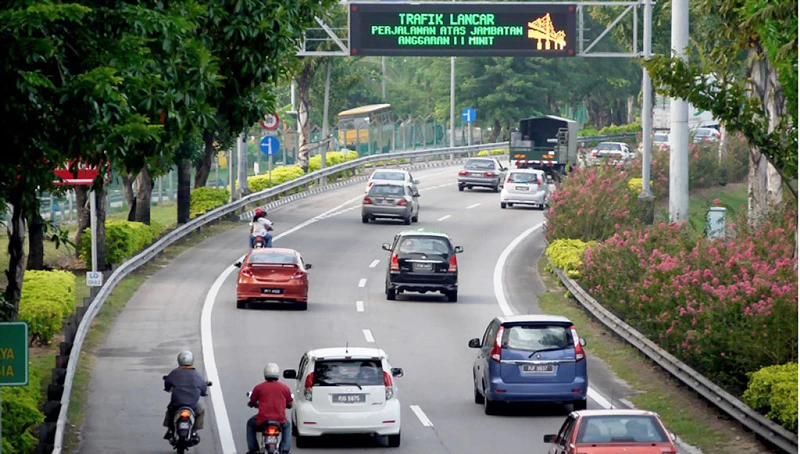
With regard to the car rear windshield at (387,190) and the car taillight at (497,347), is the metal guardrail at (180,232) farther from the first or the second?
the car taillight at (497,347)

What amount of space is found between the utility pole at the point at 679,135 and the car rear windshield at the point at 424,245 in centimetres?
565

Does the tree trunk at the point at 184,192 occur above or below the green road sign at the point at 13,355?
above

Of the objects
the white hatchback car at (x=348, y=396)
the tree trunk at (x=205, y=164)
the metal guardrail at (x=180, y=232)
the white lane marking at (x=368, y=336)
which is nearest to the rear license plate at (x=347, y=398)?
the white hatchback car at (x=348, y=396)

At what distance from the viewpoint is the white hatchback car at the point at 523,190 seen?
5994 cm

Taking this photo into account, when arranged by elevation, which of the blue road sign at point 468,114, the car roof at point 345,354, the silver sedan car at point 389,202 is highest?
the blue road sign at point 468,114

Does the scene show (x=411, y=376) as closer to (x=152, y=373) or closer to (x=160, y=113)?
(x=152, y=373)

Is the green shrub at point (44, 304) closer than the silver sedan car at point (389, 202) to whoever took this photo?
Yes

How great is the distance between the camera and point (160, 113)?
62.1ft

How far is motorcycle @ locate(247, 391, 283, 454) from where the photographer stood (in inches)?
776

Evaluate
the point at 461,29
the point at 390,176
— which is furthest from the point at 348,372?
the point at 390,176

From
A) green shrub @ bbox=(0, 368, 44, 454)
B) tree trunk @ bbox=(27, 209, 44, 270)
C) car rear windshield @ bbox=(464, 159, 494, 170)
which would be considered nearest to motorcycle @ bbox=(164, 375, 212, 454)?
green shrub @ bbox=(0, 368, 44, 454)

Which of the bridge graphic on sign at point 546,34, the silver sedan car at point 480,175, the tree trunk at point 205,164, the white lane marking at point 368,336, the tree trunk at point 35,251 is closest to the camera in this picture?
the white lane marking at point 368,336

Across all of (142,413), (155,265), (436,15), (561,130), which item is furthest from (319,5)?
(561,130)

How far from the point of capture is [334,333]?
1304 inches
